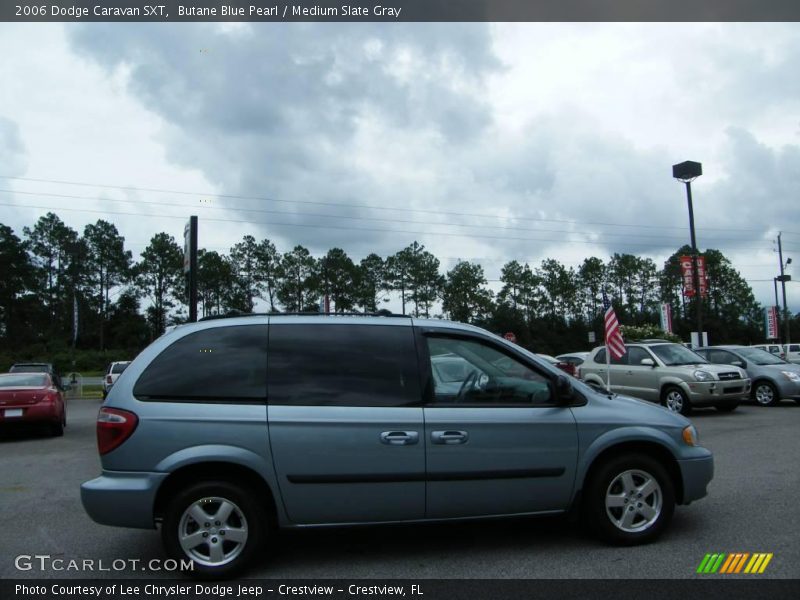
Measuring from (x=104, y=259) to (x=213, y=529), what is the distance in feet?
281

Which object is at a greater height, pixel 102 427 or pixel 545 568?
pixel 102 427

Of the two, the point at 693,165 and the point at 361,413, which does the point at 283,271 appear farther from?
the point at 361,413

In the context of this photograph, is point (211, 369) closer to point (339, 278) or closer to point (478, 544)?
point (478, 544)

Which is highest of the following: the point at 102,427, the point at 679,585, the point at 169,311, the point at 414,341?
the point at 169,311

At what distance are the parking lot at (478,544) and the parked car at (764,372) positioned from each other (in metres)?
9.27

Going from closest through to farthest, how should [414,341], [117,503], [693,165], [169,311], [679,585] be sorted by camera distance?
[679,585] < [117,503] < [414,341] < [693,165] < [169,311]

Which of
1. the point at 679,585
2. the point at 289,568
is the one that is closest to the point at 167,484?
the point at 289,568

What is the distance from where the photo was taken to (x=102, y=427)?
444 cm

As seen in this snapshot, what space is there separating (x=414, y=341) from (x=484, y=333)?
2.02 feet

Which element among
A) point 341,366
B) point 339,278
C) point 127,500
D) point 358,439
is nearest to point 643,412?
point 358,439

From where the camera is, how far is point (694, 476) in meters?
4.99

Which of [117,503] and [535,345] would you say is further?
[535,345]

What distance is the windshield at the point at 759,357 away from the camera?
16453 millimetres

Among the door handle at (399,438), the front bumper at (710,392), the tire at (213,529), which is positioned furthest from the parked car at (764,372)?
the tire at (213,529)
